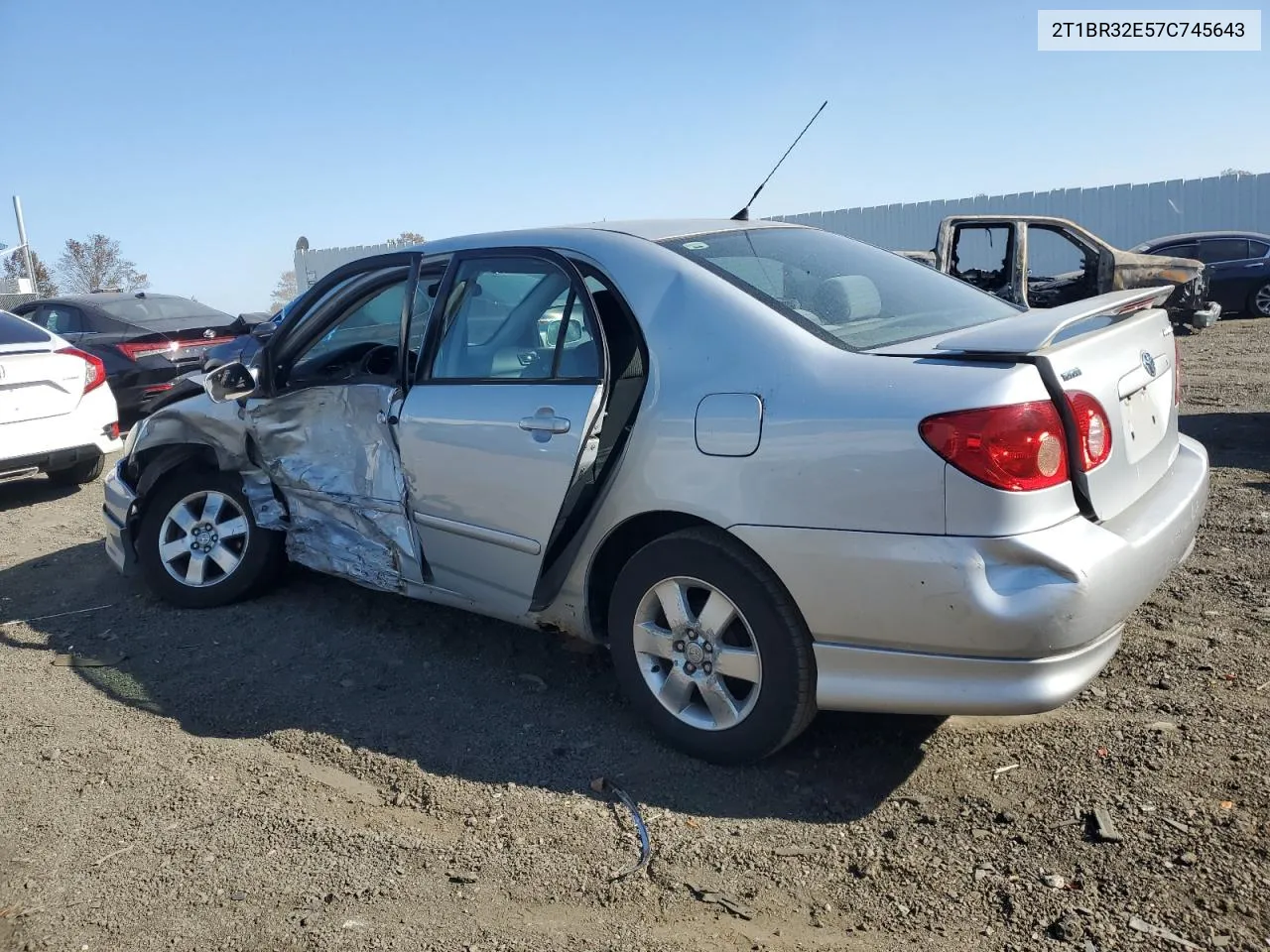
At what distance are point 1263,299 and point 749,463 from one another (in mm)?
16749

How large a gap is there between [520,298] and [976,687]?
2.15 meters

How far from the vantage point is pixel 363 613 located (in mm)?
4848

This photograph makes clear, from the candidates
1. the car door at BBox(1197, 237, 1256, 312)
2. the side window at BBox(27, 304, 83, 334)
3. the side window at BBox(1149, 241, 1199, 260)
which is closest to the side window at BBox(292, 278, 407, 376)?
the side window at BBox(27, 304, 83, 334)

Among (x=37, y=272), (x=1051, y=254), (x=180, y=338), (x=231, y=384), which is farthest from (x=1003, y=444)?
(x=37, y=272)

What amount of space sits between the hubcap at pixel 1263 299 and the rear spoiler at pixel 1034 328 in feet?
50.5

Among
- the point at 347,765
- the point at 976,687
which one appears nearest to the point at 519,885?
the point at 347,765

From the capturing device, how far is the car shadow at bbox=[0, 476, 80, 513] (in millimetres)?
7982

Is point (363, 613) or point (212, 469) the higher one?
point (212, 469)

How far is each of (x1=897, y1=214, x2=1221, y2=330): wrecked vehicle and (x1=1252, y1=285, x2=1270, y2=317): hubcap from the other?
2702 mm

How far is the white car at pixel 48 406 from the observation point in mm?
7328

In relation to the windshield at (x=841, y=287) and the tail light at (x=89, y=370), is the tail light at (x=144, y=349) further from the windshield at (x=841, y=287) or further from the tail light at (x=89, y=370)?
the windshield at (x=841, y=287)

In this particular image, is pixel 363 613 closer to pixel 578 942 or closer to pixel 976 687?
pixel 578 942

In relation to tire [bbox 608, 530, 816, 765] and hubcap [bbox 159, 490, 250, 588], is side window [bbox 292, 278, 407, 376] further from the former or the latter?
tire [bbox 608, 530, 816, 765]

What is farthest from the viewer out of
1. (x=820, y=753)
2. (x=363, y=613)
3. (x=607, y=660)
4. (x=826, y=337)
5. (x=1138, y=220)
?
(x=1138, y=220)
